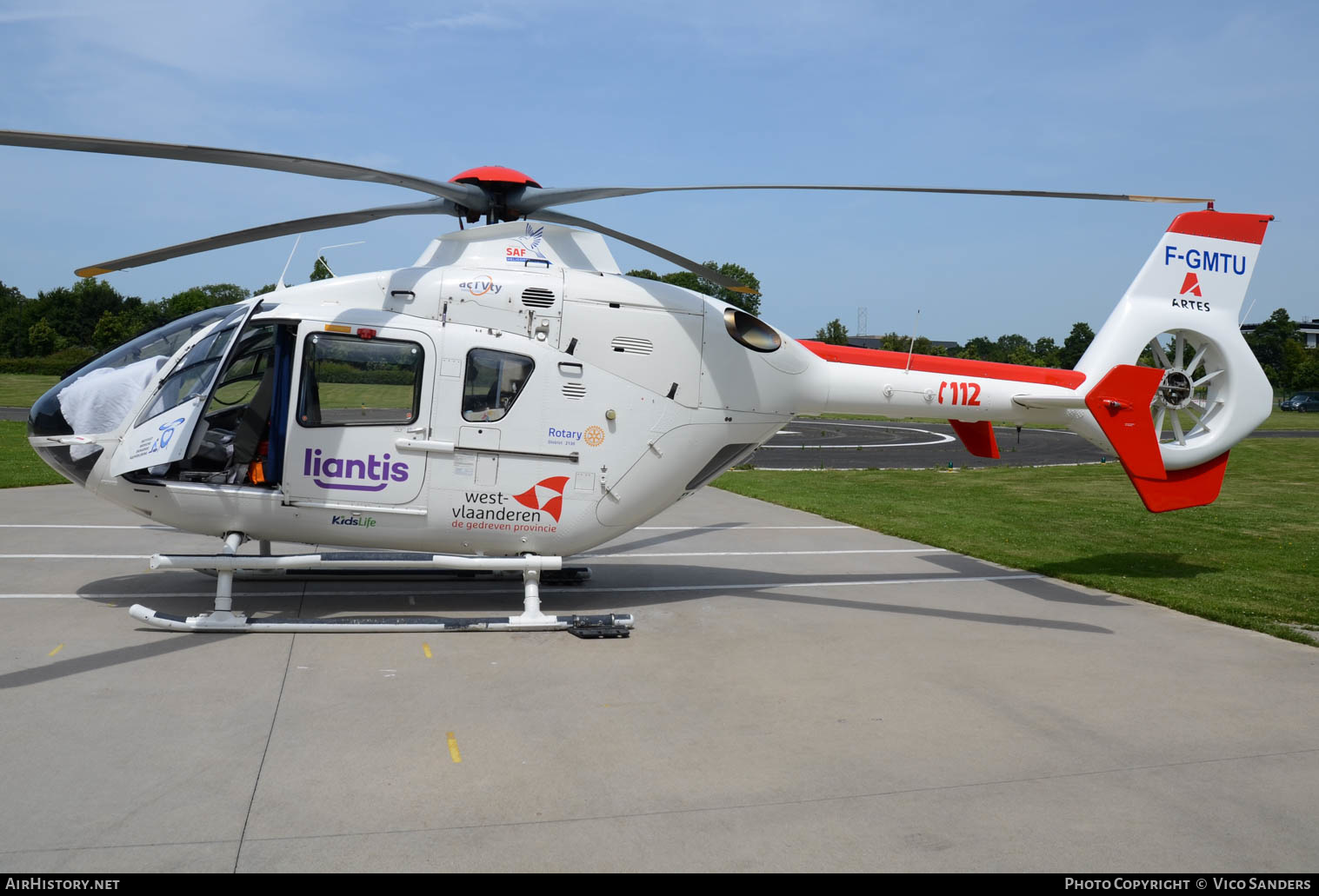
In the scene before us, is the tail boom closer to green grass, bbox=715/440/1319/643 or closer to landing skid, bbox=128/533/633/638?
green grass, bbox=715/440/1319/643

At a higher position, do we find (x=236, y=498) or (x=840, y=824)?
(x=236, y=498)

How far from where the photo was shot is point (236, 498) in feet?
25.7

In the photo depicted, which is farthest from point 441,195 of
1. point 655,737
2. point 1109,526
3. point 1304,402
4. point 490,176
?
point 1304,402

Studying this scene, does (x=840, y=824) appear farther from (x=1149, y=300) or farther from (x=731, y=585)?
(x=1149, y=300)

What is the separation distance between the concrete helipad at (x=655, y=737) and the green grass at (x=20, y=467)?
8349 mm

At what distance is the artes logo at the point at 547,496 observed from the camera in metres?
8.29

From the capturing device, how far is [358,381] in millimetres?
7953

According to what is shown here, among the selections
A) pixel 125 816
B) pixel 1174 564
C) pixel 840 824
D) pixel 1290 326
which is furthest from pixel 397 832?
pixel 1290 326

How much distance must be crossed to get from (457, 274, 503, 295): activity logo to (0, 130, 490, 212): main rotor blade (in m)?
0.67

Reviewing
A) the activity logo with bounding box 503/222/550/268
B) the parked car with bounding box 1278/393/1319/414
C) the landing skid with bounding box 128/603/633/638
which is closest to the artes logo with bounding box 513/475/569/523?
the landing skid with bounding box 128/603/633/638

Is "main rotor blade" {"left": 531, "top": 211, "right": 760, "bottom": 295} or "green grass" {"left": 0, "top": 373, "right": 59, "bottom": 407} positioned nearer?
"main rotor blade" {"left": 531, "top": 211, "right": 760, "bottom": 295}

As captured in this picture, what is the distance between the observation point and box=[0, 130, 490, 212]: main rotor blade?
575cm

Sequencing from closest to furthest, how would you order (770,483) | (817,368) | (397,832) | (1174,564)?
(397,832)
(817,368)
(1174,564)
(770,483)

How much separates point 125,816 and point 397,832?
128 centimetres
